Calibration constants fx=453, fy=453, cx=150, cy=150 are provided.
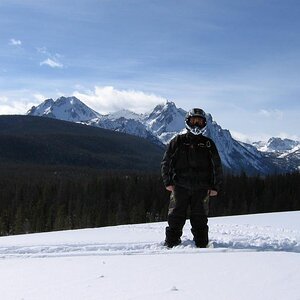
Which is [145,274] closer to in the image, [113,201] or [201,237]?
[201,237]

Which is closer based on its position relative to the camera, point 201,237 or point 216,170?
point 201,237

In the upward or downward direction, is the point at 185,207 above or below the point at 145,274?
above

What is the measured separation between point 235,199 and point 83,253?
96.5m

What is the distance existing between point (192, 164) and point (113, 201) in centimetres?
9193

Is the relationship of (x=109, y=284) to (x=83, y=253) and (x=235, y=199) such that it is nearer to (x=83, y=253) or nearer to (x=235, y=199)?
(x=83, y=253)

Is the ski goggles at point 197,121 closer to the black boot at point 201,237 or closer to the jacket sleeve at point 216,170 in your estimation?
the jacket sleeve at point 216,170

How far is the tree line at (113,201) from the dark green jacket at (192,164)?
74.8m

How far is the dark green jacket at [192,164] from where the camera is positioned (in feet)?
29.2

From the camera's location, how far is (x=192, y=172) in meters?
8.92

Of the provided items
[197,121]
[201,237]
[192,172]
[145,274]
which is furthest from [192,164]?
[145,274]

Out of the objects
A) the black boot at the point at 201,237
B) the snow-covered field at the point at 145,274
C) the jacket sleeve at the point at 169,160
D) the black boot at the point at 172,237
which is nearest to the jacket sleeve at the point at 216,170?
the jacket sleeve at the point at 169,160

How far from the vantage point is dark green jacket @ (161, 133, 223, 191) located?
8.91 meters

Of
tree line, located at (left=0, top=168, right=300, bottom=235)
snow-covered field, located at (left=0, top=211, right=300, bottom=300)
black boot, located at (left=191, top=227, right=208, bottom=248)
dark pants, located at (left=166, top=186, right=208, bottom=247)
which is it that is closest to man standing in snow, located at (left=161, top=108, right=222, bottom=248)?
dark pants, located at (left=166, top=186, right=208, bottom=247)

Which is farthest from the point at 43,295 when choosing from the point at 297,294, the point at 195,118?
the point at 195,118
